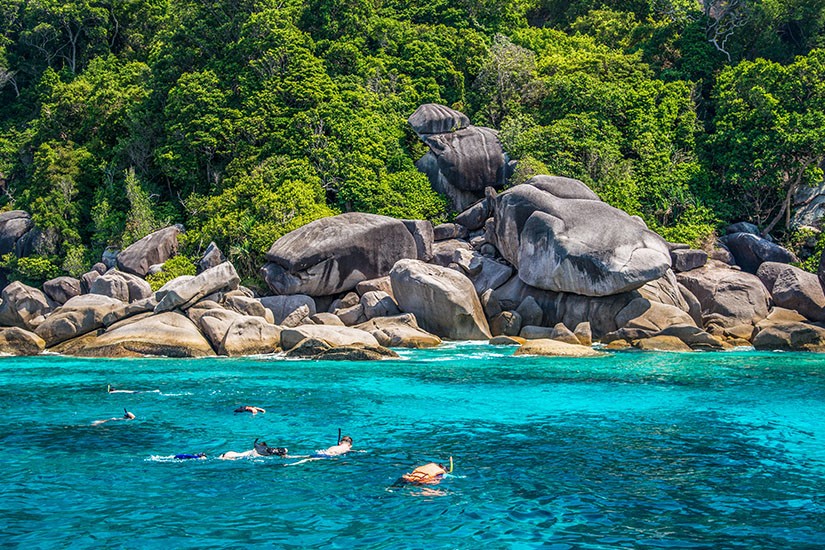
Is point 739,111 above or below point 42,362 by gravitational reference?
above

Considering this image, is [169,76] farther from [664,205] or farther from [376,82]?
[664,205]

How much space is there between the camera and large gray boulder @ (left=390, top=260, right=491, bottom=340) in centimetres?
3039

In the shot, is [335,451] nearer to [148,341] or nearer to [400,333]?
[148,341]

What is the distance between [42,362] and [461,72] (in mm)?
31026

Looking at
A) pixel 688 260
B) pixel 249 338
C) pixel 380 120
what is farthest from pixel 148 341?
pixel 688 260

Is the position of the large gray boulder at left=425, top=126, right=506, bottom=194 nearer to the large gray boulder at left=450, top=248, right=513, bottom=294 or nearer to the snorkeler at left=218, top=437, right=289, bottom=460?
the large gray boulder at left=450, top=248, right=513, bottom=294

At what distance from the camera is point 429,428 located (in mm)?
15633

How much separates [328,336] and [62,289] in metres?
16.8

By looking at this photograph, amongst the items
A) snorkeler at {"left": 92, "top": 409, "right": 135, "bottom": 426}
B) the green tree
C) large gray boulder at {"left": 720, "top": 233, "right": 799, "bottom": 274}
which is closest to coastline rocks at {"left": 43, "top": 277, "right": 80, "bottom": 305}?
snorkeler at {"left": 92, "top": 409, "right": 135, "bottom": 426}

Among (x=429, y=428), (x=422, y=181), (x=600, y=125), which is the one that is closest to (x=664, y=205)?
(x=600, y=125)

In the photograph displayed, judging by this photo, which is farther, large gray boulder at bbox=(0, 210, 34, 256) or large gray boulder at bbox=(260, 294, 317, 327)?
large gray boulder at bbox=(0, 210, 34, 256)

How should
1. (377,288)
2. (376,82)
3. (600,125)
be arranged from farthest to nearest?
1. (376,82)
2. (600,125)
3. (377,288)

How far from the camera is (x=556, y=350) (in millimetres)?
26766

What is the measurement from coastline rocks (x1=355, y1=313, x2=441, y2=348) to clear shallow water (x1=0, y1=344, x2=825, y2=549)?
5605 millimetres
